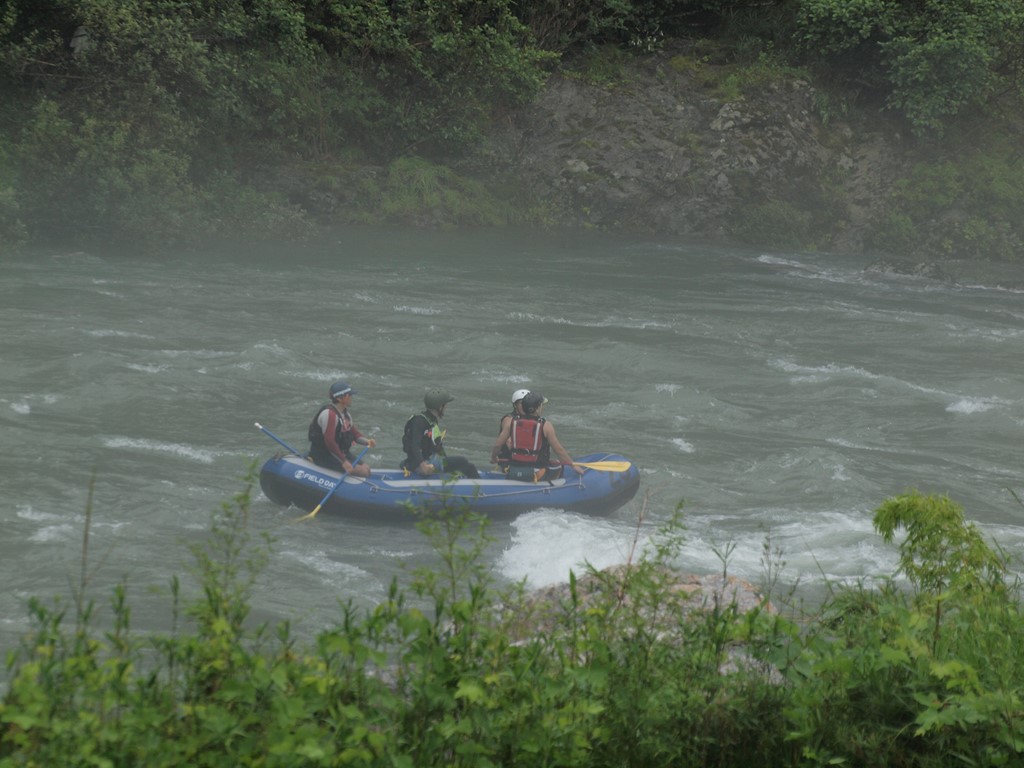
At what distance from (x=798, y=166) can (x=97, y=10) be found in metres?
15.6

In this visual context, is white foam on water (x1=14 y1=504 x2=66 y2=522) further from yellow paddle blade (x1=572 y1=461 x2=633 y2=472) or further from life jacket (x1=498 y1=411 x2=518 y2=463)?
yellow paddle blade (x1=572 y1=461 x2=633 y2=472)

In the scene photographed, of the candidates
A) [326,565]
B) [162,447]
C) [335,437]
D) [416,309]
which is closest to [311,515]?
[335,437]

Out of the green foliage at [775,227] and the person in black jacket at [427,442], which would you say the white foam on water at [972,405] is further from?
the green foliage at [775,227]

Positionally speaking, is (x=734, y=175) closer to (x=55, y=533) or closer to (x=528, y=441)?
(x=528, y=441)

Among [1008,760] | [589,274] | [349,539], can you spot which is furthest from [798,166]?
[1008,760]

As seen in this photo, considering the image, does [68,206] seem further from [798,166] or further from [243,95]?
[798,166]

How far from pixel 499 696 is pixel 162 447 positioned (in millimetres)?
9284

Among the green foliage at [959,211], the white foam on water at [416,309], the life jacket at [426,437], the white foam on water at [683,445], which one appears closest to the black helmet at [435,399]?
the life jacket at [426,437]

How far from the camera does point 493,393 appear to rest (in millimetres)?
14734

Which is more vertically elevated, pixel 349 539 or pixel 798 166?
pixel 798 166

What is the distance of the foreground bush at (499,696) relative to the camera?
3.00 meters

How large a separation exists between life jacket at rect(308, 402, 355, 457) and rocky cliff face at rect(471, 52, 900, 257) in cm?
1685

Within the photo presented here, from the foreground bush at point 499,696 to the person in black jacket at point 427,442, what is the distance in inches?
268

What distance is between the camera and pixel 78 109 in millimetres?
21469
